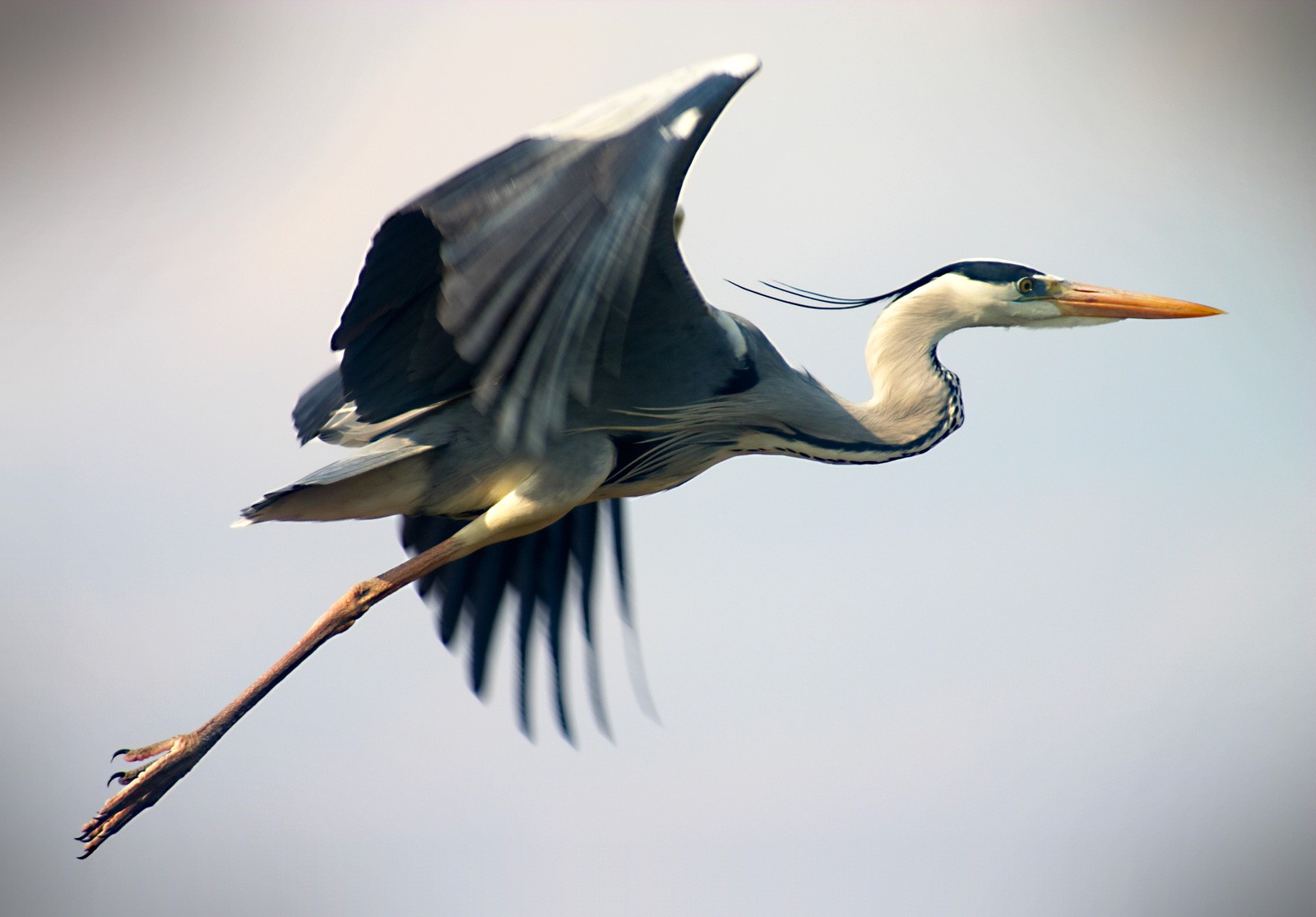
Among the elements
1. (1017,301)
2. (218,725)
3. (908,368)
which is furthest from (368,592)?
(1017,301)

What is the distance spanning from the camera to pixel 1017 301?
4.44 metres

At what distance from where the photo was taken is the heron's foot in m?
3.72

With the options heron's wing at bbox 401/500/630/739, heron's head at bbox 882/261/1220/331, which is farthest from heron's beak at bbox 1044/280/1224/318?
heron's wing at bbox 401/500/630/739

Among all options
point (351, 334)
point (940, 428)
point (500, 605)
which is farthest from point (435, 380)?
point (940, 428)

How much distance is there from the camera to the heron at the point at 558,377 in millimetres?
3037

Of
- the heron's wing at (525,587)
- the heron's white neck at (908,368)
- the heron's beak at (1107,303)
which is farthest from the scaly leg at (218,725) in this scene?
the heron's beak at (1107,303)

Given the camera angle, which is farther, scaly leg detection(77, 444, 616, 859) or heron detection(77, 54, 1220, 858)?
scaly leg detection(77, 444, 616, 859)

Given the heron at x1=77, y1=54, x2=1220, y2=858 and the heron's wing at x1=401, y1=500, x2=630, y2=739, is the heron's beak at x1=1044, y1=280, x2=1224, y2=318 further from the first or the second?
the heron's wing at x1=401, y1=500, x2=630, y2=739

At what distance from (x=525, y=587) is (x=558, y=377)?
1.80 metres

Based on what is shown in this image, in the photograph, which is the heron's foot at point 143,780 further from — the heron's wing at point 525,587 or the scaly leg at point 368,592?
the heron's wing at point 525,587

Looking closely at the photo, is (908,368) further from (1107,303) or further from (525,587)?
(525,587)

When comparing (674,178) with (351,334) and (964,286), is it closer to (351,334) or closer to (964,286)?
(351,334)

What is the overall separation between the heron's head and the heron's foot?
7.78 feet

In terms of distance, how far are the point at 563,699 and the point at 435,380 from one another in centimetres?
129
